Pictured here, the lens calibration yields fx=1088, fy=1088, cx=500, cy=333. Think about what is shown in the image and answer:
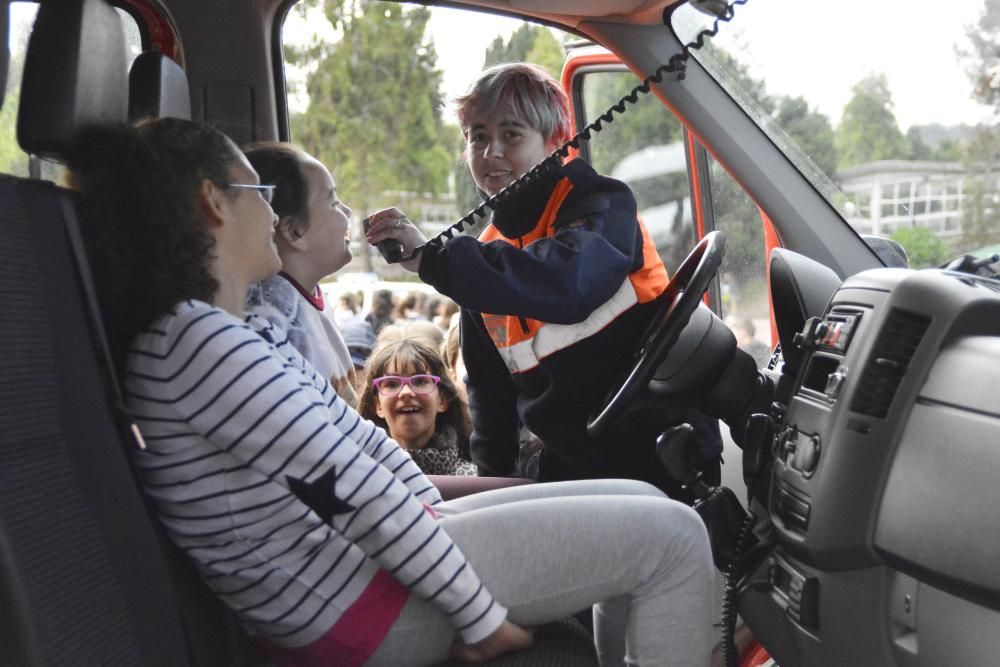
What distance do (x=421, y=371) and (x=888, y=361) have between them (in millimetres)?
1411

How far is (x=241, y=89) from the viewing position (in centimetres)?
222

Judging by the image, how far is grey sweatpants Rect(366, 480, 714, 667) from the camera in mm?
1268

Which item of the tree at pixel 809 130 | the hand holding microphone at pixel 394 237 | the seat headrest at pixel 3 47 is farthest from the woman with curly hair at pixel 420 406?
the seat headrest at pixel 3 47

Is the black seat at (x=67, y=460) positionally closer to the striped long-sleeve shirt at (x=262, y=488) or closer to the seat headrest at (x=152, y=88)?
the striped long-sleeve shirt at (x=262, y=488)

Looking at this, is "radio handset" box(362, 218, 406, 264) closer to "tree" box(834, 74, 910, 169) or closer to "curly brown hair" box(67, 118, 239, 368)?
"curly brown hair" box(67, 118, 239, 368)

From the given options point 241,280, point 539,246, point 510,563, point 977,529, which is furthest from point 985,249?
point 241,280

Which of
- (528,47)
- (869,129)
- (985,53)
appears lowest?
(869,129)

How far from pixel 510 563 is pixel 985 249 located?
1.03 metres

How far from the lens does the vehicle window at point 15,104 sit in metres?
1.11

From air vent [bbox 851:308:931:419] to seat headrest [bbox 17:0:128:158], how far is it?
93cm

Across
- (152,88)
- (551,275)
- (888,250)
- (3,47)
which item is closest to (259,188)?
(152,88)

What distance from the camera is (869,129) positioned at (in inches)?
78.5

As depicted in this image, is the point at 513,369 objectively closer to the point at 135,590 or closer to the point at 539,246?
the point at 539,246

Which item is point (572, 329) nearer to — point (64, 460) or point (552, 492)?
point (552, 492)
